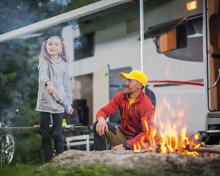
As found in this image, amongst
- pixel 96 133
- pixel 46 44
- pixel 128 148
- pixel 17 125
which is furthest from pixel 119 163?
pixel 17 125

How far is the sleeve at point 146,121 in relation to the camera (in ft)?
17.6

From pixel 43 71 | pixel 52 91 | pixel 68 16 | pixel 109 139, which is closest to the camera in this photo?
pixel 109 139

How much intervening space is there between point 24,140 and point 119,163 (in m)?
2.92

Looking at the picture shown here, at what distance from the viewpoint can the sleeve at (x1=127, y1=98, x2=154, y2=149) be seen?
5355mm

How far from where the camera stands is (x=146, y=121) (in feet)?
18.3

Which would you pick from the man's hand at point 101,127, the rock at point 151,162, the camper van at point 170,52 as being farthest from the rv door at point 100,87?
the rock at point 151,162

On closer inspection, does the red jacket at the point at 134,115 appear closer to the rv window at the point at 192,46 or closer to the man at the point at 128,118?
the man at the point at 128,118

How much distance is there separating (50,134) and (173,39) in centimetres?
172

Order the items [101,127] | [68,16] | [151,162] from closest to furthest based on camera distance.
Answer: [151,162] → [101,127] → [68,16]

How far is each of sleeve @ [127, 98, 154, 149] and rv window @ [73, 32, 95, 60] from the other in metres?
1.67

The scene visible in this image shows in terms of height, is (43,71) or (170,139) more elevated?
(43,71)

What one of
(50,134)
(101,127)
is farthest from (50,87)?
(101,127)

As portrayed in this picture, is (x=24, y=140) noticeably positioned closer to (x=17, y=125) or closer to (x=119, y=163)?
(x=17, y=125)

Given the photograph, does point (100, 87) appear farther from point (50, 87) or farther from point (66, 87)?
point (50, 87)
